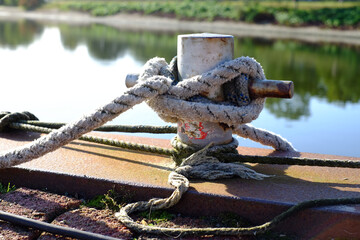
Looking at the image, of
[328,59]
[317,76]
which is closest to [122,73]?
[317,76]

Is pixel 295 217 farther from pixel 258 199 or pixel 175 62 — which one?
pixel 175 62

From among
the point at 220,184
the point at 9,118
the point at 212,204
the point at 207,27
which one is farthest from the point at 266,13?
the point at 212,204

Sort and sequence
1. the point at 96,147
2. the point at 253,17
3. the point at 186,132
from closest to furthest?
the point at 186,132
the point at 96,147
the point at 253,17

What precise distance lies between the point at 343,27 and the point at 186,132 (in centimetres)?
1657

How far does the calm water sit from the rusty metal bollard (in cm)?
39

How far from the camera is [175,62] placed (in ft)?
6.70

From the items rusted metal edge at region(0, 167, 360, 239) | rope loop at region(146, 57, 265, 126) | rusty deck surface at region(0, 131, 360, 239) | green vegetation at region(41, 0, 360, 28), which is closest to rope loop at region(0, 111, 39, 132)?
rusty deck surface at region(0, 131, 360, 239)

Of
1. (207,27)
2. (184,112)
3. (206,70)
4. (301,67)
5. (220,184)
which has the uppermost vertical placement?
(206,70)

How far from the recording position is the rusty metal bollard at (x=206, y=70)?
185cm

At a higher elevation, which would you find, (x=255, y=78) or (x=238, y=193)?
(x=255, y=78)

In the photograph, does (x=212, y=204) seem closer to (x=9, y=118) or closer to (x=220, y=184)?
(x=220, y=184)

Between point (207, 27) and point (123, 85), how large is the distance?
13.7 meters

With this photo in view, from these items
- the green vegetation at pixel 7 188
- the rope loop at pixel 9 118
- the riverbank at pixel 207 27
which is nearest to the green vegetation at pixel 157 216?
the green vegetation at pixel 7 188

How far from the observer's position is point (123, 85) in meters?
5.78
